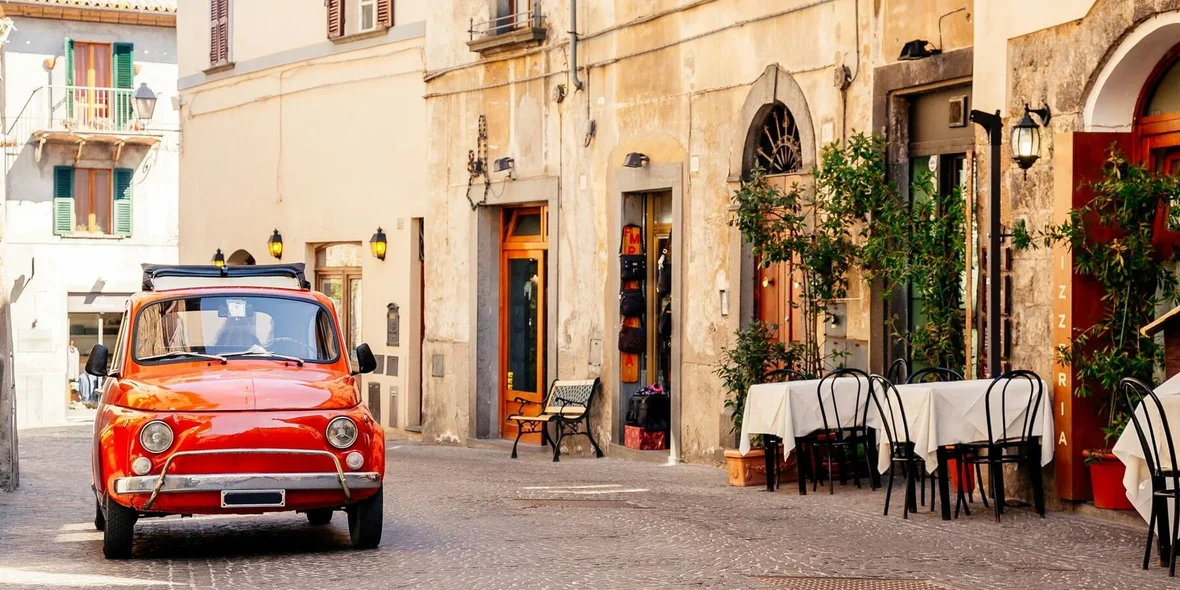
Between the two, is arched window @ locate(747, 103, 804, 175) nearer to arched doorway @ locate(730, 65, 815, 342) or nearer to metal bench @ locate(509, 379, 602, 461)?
arched doorway @ locate(730, 65, 815, 342)

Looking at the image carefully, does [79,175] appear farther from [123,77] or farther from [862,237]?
[862,237]

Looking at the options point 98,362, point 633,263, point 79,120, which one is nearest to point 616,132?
point 633,263

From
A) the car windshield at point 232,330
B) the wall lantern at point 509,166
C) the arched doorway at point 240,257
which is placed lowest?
the car windshield at point 232,330

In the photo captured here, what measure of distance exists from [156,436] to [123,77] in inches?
1245

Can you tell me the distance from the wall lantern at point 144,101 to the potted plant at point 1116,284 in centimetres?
2736

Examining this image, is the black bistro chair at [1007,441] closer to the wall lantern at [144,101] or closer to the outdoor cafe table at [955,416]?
the outdoor cafe table at [955,416]

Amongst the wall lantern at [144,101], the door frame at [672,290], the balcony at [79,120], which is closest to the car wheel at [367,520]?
the door frame at [672,290]

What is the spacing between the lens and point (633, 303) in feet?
59.9

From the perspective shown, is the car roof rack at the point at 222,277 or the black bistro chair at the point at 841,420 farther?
the black bistro chair at the point at 841,420

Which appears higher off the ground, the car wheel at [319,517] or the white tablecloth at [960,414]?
the white tablecloth at [960,414]

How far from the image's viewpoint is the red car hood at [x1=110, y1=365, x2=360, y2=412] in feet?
32.4

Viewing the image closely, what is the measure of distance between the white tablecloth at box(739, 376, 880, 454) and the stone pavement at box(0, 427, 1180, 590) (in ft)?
1.70

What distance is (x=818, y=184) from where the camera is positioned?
48.4 feet

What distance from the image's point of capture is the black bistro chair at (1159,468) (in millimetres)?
8859
